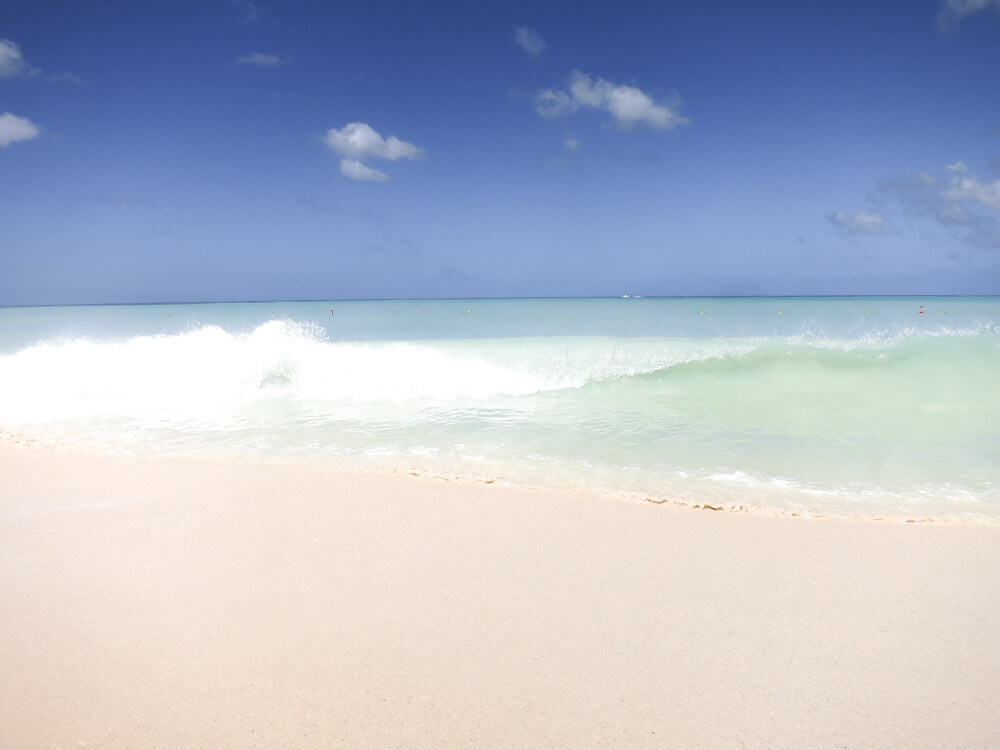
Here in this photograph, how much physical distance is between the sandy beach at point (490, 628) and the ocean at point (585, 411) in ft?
3.87

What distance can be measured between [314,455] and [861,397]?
954cm

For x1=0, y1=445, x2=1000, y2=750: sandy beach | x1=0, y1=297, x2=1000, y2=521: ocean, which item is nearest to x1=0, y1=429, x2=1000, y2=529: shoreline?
x1=0, y1=297, x2=1000, y2=521: ocean

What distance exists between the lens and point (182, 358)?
46.2 feet

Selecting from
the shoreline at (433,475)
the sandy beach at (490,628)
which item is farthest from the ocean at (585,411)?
the sandy beach at (490,628)

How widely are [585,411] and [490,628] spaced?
20.9 feet

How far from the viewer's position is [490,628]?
110 inches

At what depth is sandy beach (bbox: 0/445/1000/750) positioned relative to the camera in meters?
2.17

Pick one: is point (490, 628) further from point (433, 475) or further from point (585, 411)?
point (585, 411)

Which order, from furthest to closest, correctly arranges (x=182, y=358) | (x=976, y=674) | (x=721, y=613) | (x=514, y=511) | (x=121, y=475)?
1. (x=182, y=358)
2. (x=121, y=475)
3. (x=514, y=511)
4. (x=721, y=613)
5. (x=976, y=674)

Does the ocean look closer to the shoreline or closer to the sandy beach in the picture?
the shoreline

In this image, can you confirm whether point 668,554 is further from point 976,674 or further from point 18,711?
point 18,711

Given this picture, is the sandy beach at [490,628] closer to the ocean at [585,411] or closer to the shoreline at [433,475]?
the shoreline at [433,475]

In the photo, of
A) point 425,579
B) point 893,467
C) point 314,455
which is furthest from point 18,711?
point 893,467

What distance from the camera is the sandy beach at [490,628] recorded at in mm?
2170
